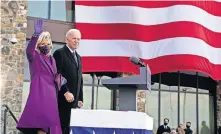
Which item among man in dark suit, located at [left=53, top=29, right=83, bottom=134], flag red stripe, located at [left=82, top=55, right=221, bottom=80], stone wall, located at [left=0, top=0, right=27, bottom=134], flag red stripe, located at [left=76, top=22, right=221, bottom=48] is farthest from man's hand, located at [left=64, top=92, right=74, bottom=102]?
flag red stripe, located at [left=76, top=22, right=221, bottom=48]

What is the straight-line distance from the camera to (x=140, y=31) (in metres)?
13.2

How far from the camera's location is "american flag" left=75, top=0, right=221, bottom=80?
42.4 ft

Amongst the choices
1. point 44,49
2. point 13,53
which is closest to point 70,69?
point 44,49

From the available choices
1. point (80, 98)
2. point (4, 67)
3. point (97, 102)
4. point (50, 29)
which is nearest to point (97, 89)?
point (97, 102)

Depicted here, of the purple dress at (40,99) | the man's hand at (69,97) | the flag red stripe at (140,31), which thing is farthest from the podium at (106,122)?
the flag red stripe at (140,31)

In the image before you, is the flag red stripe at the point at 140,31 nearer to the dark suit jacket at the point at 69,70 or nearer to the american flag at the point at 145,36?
the american flag at the point at 145,36

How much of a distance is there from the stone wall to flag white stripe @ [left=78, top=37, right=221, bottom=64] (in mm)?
1863

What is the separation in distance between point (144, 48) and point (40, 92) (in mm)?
9415

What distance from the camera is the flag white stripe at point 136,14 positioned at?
43.4 feet

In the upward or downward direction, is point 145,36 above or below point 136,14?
below

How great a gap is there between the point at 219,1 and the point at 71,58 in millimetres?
10655

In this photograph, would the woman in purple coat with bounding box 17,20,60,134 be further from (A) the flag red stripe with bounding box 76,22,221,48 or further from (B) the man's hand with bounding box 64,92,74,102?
(A) the flag red stripe with bounding box 76,22,221,48

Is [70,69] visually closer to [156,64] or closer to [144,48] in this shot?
[156,64]

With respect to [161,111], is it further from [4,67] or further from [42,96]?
[42,96]
